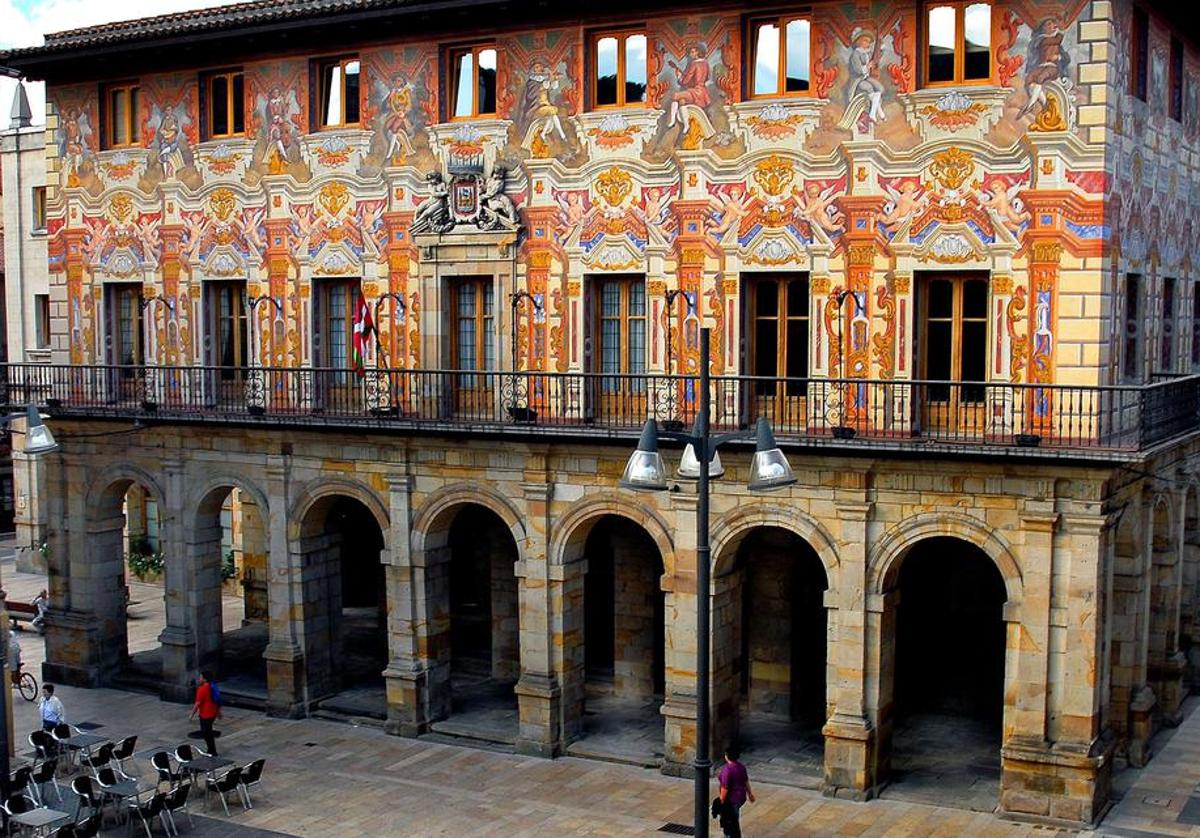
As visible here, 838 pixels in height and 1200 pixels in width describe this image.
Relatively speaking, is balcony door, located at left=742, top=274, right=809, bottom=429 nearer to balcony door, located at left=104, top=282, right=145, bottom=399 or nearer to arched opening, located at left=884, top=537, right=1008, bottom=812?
arched opening, located at left=884, top=537, right=1008, bottom=812

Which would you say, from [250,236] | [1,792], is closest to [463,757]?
[1,792]

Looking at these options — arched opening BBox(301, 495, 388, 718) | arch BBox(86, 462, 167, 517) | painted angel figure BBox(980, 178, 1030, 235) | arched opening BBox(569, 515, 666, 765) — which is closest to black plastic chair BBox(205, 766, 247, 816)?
arched opening BBox(301, 495, 388, 718)

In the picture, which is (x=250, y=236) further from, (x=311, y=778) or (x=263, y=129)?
(x=311, y=778)

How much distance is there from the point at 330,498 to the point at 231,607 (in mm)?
12124

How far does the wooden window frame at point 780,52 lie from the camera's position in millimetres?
23766

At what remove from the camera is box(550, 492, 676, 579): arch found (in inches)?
983

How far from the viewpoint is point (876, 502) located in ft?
76.0

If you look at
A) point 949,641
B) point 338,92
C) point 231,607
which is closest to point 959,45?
point 949,641

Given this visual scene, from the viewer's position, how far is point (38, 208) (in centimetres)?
4481

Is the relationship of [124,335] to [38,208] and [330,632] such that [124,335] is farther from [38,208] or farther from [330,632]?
[38,208]

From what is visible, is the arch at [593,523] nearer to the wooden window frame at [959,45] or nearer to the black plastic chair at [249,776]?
the black plastic chair at [249,776]

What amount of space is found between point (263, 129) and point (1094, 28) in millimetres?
16145

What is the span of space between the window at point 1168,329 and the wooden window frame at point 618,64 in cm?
1037

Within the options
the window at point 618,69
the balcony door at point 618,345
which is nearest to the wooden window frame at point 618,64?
the window at point 618,69
